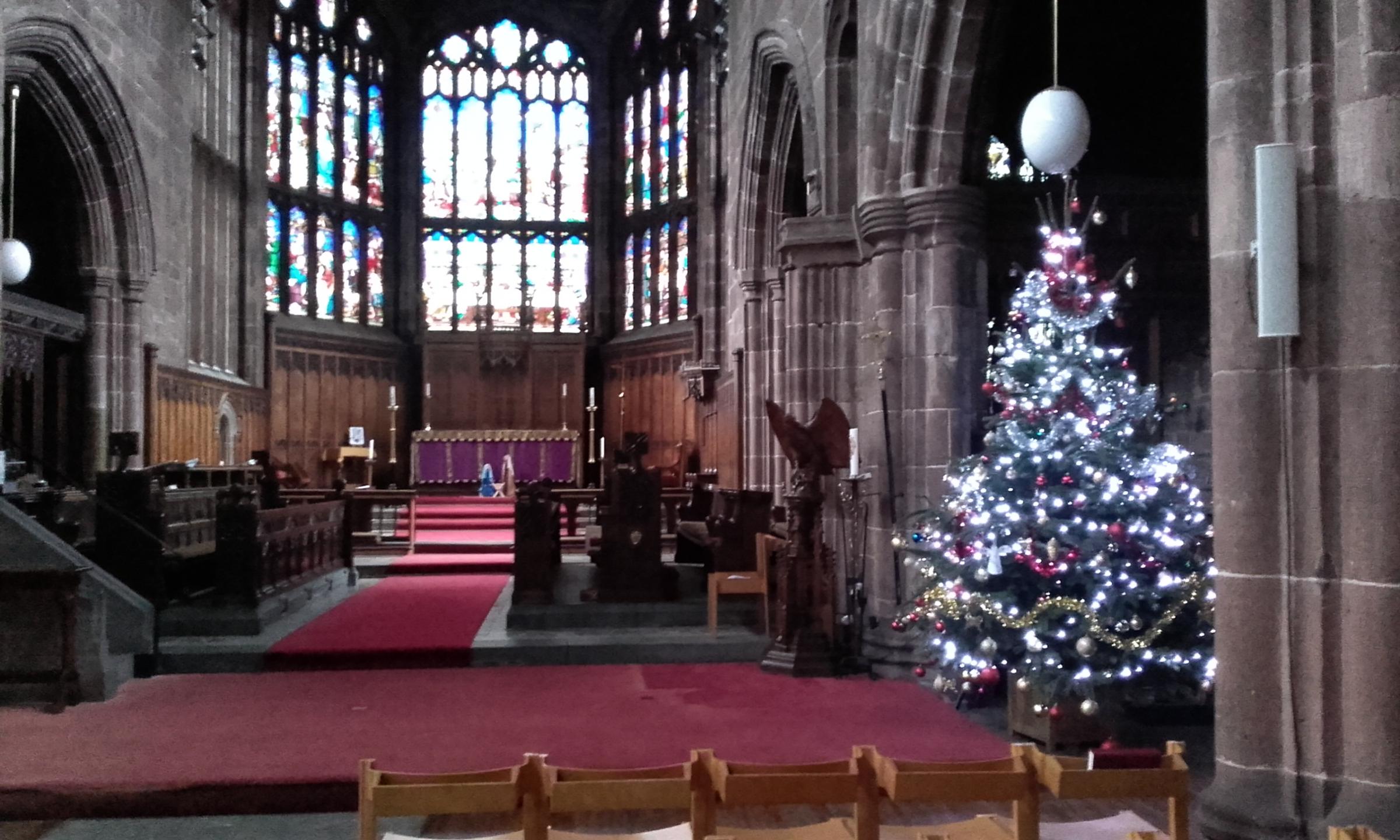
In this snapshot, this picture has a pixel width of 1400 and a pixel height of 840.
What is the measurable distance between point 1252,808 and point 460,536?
462 inches

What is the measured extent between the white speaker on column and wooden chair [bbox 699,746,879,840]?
201cm

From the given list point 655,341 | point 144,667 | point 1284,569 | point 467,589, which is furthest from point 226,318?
point 1284,569

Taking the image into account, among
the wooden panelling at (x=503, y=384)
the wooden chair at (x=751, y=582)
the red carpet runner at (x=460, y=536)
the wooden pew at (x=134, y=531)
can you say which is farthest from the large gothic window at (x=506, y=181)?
the wooden chair at (x=751, y=582)

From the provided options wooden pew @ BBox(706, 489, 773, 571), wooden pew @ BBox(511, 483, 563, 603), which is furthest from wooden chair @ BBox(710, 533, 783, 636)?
wooden pew @ BBox(511, 483, 563, 603)

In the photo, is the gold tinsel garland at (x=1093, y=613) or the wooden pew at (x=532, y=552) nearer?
the gold tinsel garland at (x=1093, y=613)

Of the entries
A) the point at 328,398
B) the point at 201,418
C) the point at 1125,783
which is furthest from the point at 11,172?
the point at 1125,783

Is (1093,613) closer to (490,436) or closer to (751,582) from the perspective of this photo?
(751,582)

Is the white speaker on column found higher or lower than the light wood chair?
higher

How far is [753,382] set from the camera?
13.4m

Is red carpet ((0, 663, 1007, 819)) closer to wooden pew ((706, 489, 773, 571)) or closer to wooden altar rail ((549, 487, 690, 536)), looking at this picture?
wooden pew ((706, 489, 773, 571))

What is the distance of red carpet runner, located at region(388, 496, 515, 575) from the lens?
11953mm

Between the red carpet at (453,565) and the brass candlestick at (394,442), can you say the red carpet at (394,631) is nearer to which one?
the red carpet at (453,565)

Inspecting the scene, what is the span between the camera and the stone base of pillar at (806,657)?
729 centimetres

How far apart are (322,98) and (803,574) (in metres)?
17.3
